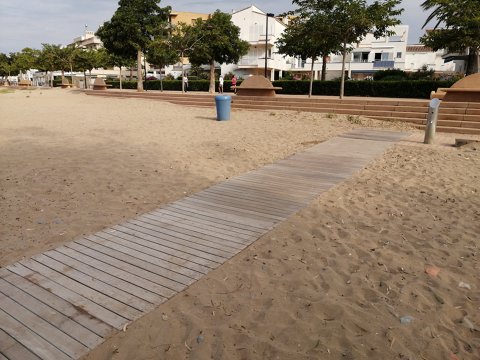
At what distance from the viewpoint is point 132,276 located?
3283 millimetres

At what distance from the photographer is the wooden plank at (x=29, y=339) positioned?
92.8 inches

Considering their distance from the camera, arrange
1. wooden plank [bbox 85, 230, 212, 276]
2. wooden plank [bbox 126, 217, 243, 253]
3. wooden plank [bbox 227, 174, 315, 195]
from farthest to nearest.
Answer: wooden plank [bbox 227, 174, 315, 195] < wooden plank [bbox 126, 217, 243, 253] < wooden plank [bbox 85, 230, 212, 276]

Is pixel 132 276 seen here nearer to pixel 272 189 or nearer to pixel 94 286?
pixel 94 286

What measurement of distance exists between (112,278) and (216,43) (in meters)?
27.6

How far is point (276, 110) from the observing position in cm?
1659

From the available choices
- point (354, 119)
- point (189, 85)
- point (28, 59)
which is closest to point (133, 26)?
point (189, 85)

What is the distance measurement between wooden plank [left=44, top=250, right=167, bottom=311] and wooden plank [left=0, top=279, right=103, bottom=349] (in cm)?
48

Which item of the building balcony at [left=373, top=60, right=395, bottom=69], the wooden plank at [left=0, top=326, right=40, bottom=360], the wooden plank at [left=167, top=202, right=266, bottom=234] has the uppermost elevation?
the building balcony at [left=373, top=60, right=395, bottom=69]

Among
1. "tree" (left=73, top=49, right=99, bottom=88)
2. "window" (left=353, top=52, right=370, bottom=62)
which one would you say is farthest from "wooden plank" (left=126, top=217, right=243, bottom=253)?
"window" (left=353, top=52, right=370, bottom=62)

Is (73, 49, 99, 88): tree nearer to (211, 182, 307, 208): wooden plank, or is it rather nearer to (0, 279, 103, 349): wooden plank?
(211, 182, 307, 208): wooden plank

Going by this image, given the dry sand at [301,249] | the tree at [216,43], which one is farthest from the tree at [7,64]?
the dry sand at [301,249]

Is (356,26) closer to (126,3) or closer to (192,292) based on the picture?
(192,292)

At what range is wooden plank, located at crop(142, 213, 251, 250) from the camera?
13.0ft

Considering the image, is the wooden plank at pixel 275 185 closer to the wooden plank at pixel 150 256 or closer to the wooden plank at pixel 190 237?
→ the wooden plank at pixel 190 237
